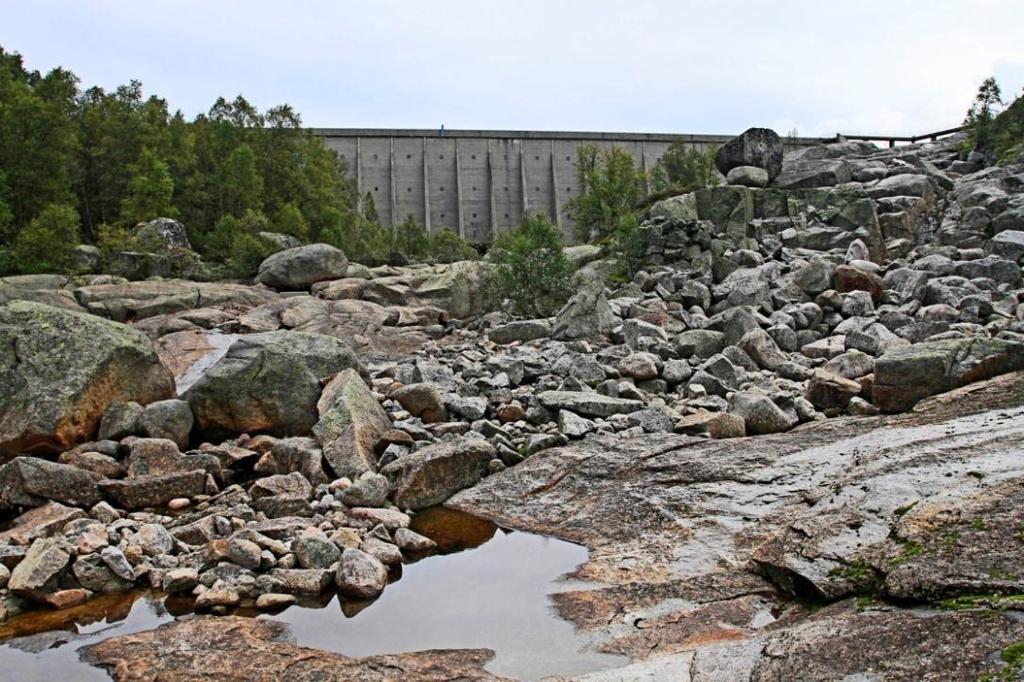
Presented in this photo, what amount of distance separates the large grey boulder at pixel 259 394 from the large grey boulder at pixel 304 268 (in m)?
15.1

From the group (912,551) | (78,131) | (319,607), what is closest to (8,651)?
(319,607)

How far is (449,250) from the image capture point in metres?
41.4

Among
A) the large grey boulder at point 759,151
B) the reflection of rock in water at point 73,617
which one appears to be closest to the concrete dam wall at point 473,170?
the large grey boulder at point 759,151

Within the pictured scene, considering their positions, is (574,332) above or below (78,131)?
below

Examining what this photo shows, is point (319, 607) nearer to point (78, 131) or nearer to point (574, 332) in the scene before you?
point (574, 332)

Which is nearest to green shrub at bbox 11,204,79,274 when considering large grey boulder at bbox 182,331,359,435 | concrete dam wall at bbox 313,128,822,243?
large grey boulder at bbox 182,331,359,435

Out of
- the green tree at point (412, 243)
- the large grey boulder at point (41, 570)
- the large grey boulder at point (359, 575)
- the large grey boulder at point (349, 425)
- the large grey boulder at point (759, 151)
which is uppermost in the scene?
the large grey boulder at point (759, 151)

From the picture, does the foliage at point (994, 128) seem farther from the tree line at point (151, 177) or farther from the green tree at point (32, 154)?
the green tree at point (32, 154)

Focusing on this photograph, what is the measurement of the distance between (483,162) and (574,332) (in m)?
47.6

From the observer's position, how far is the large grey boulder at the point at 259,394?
37.0 feet

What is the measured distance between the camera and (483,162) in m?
61.3

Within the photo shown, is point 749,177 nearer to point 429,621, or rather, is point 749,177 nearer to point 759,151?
point 759,151

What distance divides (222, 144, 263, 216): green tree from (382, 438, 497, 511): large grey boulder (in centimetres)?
3247

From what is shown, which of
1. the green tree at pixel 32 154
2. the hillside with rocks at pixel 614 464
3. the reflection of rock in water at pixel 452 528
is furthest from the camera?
the green tree at pixel 32 154
